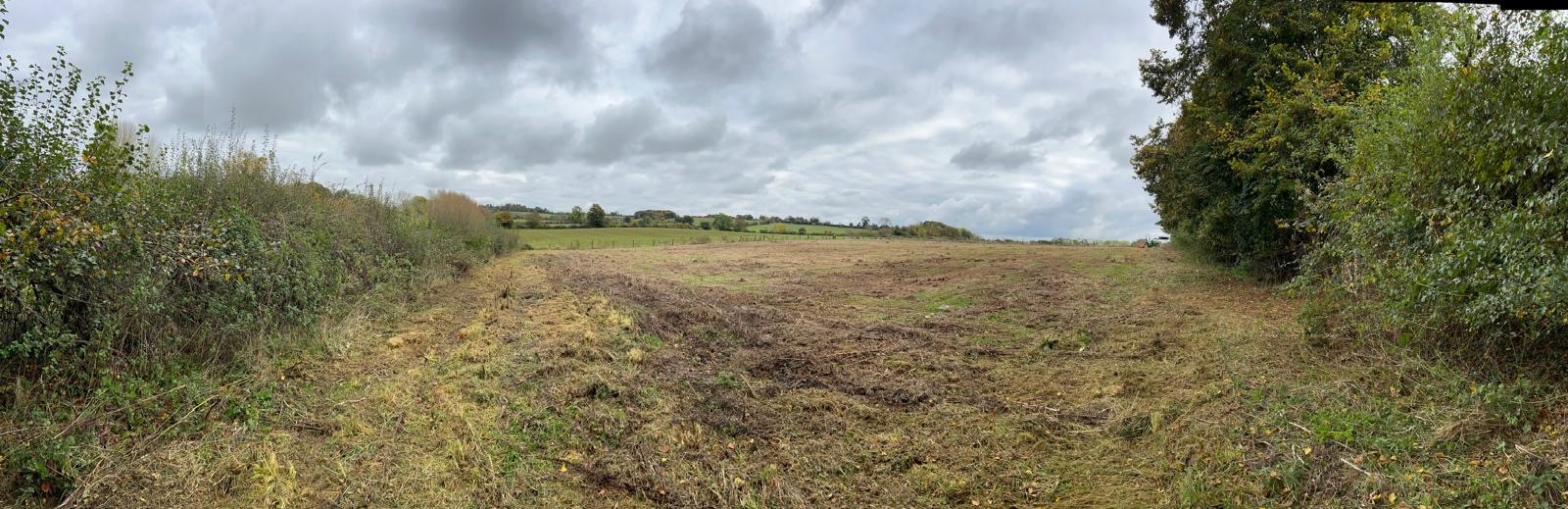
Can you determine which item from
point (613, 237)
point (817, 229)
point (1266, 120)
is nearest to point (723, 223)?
point (817, 229)

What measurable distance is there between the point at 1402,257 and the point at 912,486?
4668 millimetres

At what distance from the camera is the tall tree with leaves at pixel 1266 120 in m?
9.41

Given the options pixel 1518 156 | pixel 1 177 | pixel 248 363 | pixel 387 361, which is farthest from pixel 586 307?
pixel 1518 156

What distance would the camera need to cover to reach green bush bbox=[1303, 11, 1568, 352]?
4.11m

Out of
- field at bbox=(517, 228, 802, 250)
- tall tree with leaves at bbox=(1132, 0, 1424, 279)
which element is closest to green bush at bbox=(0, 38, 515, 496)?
tall tree with leaves at bbox=(1132, 0, 1424, 279)

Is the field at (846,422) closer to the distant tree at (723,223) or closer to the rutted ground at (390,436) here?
the rutted ground at (390,436)

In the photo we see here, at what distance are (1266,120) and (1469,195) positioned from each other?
20.2 feet

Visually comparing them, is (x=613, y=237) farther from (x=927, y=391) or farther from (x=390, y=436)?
(x=390, y=436)

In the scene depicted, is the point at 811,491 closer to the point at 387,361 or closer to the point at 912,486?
the point at 912,486

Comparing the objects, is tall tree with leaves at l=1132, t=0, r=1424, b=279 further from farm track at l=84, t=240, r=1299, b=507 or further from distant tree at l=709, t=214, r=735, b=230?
distant tree at l=709, t=214, r=735, b=230

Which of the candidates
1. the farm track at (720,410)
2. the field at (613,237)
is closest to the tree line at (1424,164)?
the farm track at (720,410)

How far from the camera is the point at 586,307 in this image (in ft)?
29.5

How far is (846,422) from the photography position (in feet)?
18.0

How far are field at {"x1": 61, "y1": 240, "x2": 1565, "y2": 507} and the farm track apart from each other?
0.08 feet
